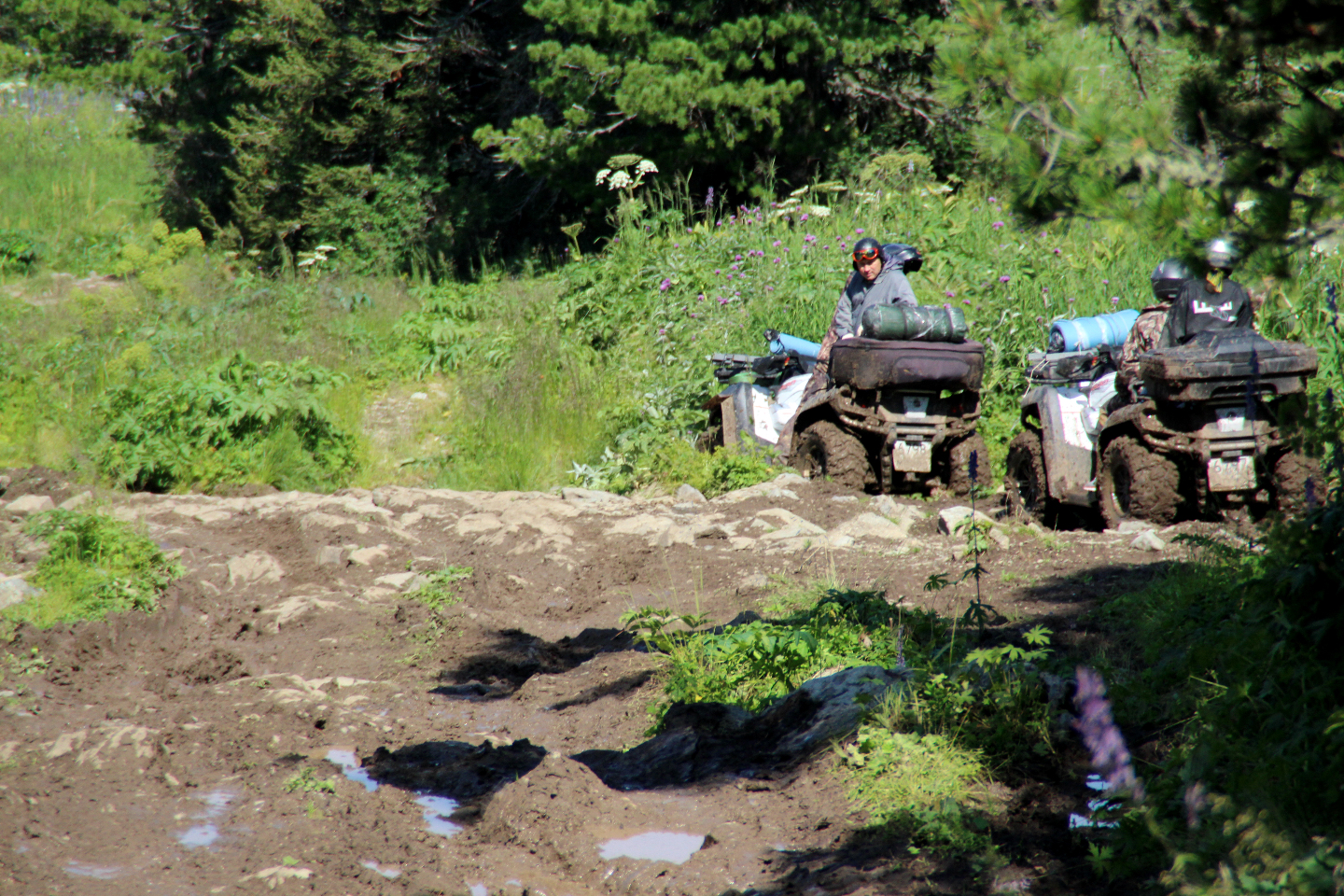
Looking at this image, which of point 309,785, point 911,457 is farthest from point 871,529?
point 309,785

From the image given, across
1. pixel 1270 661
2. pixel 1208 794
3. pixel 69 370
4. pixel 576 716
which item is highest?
pixel 69 370

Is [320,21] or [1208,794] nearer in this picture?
[1208,794]

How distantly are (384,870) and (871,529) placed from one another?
13.6 feet

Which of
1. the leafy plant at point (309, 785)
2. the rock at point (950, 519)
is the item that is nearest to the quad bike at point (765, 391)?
the rock at point (950, 519)

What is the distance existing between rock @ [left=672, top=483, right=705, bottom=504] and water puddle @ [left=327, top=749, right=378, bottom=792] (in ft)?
14.2

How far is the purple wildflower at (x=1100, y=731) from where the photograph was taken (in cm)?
303

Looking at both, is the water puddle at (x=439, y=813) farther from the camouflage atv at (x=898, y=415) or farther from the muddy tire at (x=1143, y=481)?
the camouflage atv at (x=898, y=415)

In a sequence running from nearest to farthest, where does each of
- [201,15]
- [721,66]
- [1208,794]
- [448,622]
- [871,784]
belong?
[1208,794], [871,784], [448,622], [721,66], [201,15]

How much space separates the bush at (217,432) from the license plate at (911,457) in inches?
182

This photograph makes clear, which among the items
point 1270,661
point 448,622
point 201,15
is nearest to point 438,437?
point 448,622

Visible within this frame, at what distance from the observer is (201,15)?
20.6m

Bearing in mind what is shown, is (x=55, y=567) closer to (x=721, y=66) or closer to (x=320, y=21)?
(x=721, y=66)

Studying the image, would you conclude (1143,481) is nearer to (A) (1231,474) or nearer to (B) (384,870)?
(A) (1231,474)

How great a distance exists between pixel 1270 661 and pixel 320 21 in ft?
54.7
